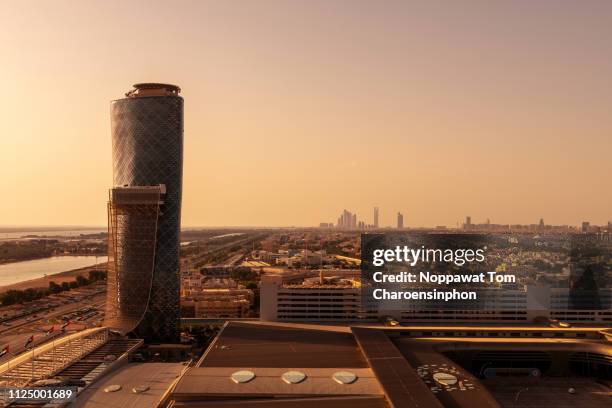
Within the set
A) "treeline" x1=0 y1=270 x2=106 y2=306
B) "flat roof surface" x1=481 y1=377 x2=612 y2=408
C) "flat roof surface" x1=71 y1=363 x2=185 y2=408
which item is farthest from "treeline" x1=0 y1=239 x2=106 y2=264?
"flat roof surface" x1=481 y1=377 x2=612 y2=408

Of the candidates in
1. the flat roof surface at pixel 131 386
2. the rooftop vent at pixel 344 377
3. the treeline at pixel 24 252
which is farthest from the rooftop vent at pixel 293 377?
the treeline at pixel 24 252

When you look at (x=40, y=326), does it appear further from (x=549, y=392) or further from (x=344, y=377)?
(x=549, y=392)

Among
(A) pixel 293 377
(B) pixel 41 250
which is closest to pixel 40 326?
(A) pixel 293 377

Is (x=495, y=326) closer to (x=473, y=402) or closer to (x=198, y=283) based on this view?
(x=473, y=402)

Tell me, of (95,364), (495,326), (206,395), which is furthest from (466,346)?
(95,364)

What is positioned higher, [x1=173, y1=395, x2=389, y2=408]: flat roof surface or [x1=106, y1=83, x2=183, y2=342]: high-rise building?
[x1=106, y1=83, x2=183, y2=342]: high-rise building

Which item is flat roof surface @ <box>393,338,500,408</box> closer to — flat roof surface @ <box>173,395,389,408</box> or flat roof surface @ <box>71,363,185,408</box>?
flat roof surface @ <box>173,395,389,408</box>
